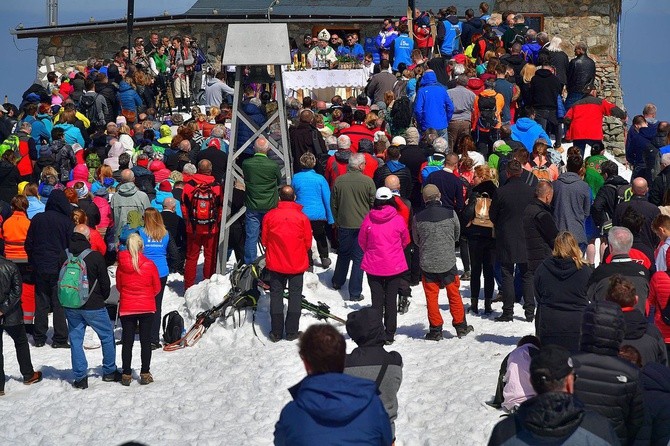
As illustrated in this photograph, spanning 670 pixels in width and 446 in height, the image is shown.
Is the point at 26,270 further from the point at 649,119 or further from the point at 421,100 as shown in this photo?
the point at 649,119

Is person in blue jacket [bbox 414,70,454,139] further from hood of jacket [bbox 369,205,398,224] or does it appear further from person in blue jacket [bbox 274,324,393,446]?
person in blue jacket [bbox 274,324,393,446]

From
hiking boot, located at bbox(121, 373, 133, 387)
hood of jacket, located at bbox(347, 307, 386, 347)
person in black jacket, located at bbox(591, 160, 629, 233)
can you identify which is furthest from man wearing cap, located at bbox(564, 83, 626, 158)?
hood of jacket, located at bbox(347, 307, 386, 347)

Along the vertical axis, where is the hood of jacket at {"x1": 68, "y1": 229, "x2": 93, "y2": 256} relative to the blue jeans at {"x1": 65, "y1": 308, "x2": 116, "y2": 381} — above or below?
above

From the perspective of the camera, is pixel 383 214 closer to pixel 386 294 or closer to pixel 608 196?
pixel 386 294

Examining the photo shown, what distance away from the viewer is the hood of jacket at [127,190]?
1534 centimetres

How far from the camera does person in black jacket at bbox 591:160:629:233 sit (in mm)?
14312

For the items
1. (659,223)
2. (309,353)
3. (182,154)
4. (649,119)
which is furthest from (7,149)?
(309,353)

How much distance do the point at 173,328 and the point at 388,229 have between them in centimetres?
300

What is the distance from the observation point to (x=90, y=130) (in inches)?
890

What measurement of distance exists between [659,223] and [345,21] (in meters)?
22.9

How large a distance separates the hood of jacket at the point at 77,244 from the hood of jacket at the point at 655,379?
6487 millimetres

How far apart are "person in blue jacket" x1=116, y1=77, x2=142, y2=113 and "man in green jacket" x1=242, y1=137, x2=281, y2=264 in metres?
9.52

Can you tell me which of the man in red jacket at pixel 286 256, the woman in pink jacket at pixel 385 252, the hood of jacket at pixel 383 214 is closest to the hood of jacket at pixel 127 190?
the man in red jacket at pixel 286 256

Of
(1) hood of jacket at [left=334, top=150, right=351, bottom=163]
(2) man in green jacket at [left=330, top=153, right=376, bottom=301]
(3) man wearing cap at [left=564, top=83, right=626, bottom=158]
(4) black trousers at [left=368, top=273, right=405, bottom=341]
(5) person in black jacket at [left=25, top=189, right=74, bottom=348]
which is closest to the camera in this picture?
(4) black trousers at [left=368, top=273, right=405, bottom=341]
